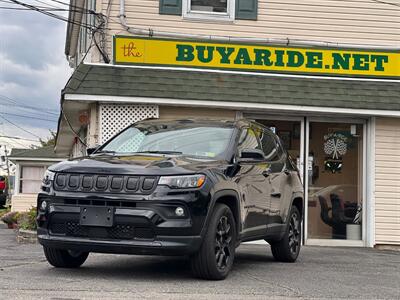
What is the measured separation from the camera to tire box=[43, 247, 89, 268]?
23.0 ft

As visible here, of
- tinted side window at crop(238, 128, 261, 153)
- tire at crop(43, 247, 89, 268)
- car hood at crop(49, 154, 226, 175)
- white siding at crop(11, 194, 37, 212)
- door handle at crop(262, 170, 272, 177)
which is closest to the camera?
car hood at crop(49, 154, 226, 175)

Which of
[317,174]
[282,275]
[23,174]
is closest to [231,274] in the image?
[282,275]

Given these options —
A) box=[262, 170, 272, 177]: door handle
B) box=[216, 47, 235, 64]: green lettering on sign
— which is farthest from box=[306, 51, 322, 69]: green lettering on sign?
box=[262, 170, 272, 177]: door handle

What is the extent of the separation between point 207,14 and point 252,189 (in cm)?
569

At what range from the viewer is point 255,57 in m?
12.3

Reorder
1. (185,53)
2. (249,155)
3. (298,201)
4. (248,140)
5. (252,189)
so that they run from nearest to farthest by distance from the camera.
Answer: (249,155)
(252,189)
(248,140)
(298,201)
(185,53)

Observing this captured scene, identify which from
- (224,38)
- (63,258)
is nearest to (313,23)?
(224,38)

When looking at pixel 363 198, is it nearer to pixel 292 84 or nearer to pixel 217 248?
pixel 292 84

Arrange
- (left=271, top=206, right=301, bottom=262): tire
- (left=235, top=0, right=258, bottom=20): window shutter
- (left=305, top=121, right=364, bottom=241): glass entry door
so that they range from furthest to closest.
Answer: (left=305, top=121, right=364, bottom=241): glass entry door
(left=235, top=0, right=258, bottom=20): window shutter
(left=271, top=206, right=301, bottom=262): tire

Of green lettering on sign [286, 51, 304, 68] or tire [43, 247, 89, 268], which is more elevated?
green lettering on sign [286, 51, 304, 68]

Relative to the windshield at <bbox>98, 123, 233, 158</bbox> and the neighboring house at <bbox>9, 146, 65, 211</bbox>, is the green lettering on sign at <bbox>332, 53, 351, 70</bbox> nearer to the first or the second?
the windshield at <bbox>98, 123, 233, 158</bbox>

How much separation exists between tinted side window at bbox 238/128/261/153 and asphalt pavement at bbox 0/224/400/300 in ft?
4.74

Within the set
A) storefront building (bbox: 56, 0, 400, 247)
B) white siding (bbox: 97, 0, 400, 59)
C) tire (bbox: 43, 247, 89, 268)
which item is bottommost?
tire (bbox: 43, 247, 89, 268)

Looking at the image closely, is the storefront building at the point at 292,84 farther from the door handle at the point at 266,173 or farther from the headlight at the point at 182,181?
the headlight at the point at 182,181
